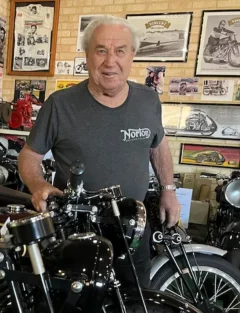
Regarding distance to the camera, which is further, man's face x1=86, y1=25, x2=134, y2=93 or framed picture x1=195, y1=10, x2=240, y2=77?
framed picture x1=195, y1=10, x2=240, y2=77

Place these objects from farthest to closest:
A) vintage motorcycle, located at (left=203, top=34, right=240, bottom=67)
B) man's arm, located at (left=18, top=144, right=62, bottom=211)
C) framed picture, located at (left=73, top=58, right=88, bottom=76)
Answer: framed picture, located at (left=73, top=58, right=88, bottom=76), vintage motorcycle, located at (left=203, top=34, right=240, bottom=67), man's arm, located at (left=18, top=144, right=62, bottom=211)

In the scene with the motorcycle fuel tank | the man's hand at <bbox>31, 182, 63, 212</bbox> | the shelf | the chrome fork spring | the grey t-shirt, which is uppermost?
the grey t-shirt

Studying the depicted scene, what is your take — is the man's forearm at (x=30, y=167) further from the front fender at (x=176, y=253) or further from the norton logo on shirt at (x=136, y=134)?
the front fender at (x=176, y=253)

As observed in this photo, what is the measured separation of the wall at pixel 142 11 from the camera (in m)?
3.72

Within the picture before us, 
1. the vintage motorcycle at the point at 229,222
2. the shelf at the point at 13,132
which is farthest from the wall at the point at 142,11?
the vintage motorcycle at the point at 229,222

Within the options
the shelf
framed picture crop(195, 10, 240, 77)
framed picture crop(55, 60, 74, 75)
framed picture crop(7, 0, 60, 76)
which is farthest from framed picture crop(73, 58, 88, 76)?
framed picture crop(195, 10, 240, 77)

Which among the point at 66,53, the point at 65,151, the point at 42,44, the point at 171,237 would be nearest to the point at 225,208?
the point at 171,237

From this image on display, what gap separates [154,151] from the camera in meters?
1.74

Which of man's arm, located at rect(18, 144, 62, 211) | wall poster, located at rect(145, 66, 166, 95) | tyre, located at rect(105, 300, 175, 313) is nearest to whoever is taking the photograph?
tyre, located at rect(105, 300, 175, 313)

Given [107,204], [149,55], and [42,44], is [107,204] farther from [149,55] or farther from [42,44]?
[42,44]

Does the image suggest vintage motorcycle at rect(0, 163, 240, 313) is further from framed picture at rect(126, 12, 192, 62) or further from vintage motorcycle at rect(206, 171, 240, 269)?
framed picture at rect(126, 12, 192, 62)

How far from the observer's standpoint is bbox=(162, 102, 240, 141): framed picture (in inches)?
143

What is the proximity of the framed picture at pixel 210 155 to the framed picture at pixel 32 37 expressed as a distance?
178 centimetres

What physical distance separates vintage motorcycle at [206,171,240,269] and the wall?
A: 0.85m
